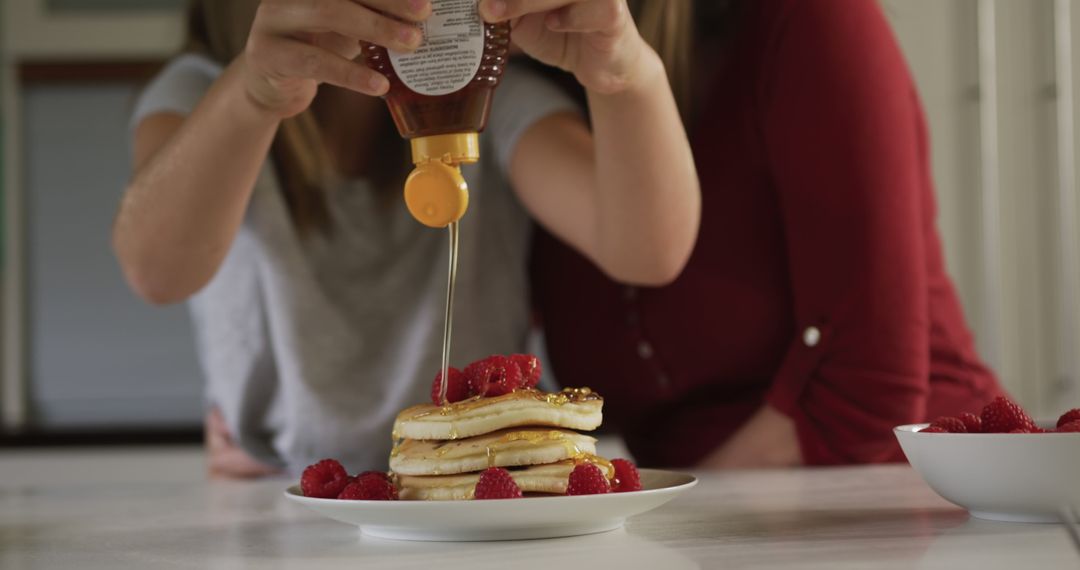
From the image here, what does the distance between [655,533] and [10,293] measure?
2.99m

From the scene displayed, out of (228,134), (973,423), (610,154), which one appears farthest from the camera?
(610,154)

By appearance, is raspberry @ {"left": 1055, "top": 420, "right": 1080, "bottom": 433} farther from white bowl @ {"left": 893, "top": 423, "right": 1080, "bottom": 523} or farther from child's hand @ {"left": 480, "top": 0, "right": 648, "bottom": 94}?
child's hand @ {"left": 480, "top": 0, "right": 648, "bottom": 94}

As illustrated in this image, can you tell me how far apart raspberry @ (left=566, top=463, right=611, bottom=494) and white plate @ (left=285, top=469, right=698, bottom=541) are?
18 millimetres

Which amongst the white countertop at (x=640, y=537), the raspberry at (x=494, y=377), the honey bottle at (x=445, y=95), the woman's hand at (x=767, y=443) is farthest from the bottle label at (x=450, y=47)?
the woman's hand at (x=767, y=443)

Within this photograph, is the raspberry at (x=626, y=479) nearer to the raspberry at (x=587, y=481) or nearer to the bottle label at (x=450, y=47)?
the raspberry at (x=587, y=481)

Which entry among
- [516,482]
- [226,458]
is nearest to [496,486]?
[516,482]

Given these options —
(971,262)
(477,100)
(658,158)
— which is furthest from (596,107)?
(971,262)

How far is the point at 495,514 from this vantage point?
73 centimetres

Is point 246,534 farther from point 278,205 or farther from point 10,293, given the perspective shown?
point 10,293

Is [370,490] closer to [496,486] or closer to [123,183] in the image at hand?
[496,486]

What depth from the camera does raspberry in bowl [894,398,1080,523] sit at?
76 centimetres

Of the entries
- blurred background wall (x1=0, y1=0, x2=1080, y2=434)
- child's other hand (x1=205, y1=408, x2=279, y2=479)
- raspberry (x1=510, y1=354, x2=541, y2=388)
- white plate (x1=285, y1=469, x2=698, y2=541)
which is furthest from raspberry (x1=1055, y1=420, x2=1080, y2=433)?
blurred background wall (x1=0, y1=0, x2=1080, y2=434)

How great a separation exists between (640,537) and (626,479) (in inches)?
1.8

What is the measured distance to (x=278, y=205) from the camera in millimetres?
1580
